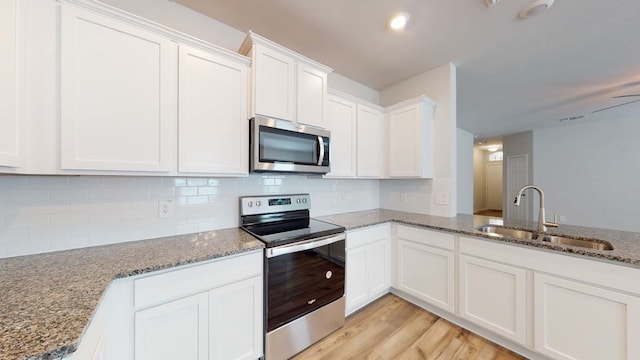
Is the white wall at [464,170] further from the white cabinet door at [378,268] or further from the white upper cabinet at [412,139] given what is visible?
the white cabinet door at [378,268]

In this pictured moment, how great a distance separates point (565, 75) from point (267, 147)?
3817 millimetres

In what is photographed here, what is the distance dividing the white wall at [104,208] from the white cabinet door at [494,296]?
6.25 ft

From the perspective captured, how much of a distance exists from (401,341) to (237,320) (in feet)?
4.38

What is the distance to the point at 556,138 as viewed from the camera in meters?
5.67

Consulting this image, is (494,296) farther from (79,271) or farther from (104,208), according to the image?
(104,208)

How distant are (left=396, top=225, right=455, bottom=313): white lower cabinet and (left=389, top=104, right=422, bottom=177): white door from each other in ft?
2.30

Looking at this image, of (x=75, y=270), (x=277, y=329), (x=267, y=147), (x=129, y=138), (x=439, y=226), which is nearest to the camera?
(x=75, y=270)

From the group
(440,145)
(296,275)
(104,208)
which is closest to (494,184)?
(440,145)

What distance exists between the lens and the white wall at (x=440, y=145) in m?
→ 2.58

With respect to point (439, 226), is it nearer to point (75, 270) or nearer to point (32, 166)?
point (75, 270)

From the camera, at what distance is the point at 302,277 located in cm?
168

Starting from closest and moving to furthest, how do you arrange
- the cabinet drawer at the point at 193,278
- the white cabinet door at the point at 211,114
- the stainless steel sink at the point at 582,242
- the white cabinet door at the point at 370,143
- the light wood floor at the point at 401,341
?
the cabinet drawer at the point at 193,278, the white cabinet door at the point at 211,114, the stainless steel sink at the point at 582,242, the light wood floor at the point at 401,341, the white cabinet door at the point at 370,143

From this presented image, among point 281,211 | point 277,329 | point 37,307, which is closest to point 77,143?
point 37,307

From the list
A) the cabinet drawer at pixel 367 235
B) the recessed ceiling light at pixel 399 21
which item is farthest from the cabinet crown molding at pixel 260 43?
the cabinet drawer at pixel 367 235
